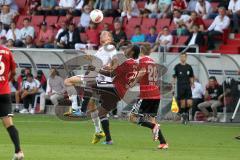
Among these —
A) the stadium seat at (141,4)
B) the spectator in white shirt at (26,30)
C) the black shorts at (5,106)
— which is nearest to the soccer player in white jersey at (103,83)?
the black shorts at (5,106)

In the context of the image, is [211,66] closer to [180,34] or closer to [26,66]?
[180,34]

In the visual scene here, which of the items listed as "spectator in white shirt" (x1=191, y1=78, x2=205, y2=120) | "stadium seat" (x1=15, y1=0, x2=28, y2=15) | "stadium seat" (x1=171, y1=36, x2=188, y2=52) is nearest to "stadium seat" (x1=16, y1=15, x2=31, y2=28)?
"stadium seat" (x1=15, y1=0, x2=28, y2=15)

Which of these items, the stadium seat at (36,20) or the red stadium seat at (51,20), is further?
the stadium seat at (36,20)

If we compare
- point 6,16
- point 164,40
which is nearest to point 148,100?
point 164,40

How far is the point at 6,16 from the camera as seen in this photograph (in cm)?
3591

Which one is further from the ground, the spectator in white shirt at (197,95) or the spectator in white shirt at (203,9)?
the spectator in white shirt at (203,9)

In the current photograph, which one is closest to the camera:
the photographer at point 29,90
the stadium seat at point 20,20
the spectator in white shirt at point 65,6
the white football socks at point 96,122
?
the white football socks at point 96,122

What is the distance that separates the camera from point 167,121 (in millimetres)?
28797

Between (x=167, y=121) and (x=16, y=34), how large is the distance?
8.39 m

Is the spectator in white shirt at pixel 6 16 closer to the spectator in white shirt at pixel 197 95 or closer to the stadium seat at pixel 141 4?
the stadium seat at pixel 141 4

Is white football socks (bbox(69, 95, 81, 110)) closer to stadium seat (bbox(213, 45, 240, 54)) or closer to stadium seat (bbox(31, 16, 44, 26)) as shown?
stadium seat (bbox(213, 45, 240, 54))

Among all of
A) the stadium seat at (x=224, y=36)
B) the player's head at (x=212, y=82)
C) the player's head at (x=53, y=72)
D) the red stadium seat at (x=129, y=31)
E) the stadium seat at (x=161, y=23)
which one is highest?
the stadium seat at (x=161, y=23)

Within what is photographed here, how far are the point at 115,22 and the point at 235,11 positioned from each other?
4331mm

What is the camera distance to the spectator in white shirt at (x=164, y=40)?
3024 cm
